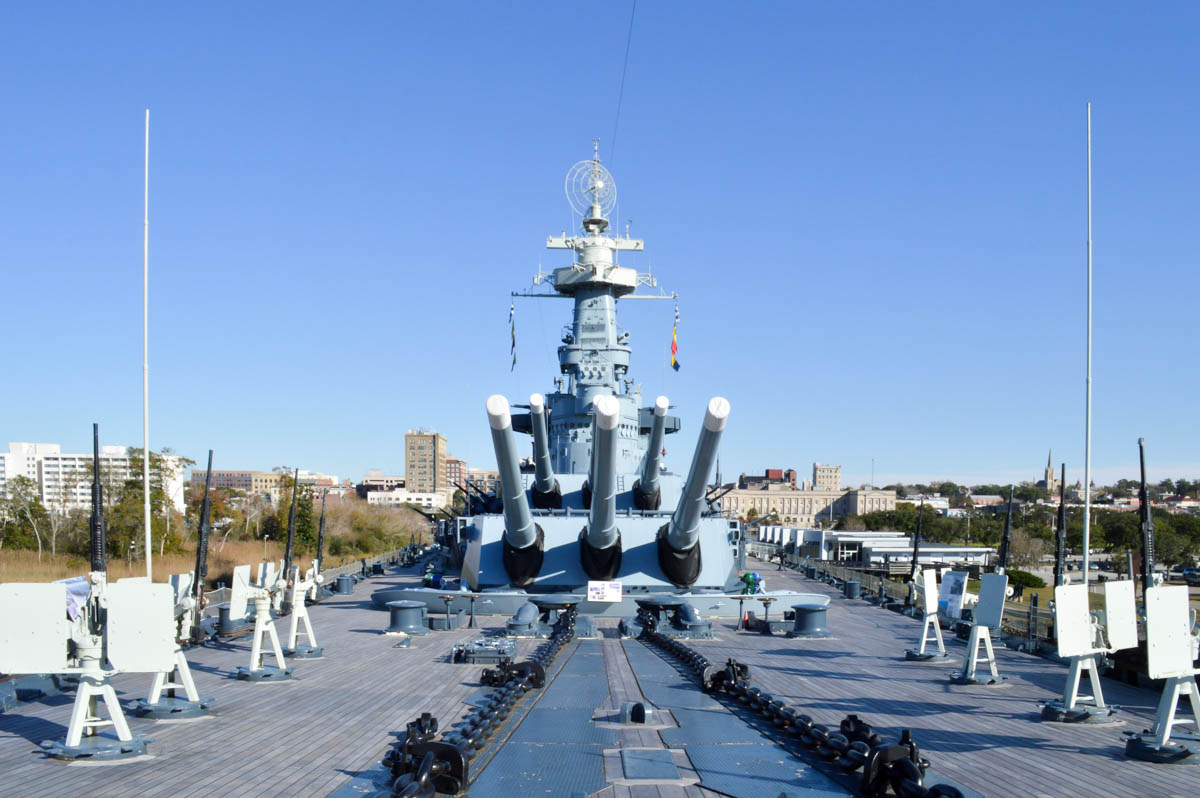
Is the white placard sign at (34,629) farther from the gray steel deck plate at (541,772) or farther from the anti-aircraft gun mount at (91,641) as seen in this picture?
the gray steel deck plate at (541,772)

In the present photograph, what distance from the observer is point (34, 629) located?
6.06m

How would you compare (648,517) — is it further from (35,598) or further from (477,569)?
(35,598)

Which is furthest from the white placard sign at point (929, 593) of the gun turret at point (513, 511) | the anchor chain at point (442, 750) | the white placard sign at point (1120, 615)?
the anchor chain at point (442, 750)

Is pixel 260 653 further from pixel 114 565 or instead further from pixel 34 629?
pixel 114 565

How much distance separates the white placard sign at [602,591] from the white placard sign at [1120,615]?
23.6 feet

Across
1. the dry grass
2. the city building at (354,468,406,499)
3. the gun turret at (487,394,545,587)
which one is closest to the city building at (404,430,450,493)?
the city building at (354,468,406,499)

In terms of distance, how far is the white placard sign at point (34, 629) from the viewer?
604 cm

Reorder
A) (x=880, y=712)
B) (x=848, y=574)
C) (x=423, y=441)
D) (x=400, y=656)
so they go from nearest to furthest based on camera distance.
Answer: (x=880, y=712)
(x=400, y=656)
(x=848, y=574)
(x=423, y=441)

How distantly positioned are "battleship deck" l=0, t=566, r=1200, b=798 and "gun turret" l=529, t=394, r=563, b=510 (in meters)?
3.40

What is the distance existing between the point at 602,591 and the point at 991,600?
5677mm

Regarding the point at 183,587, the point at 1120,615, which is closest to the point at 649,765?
the point at 1120,615

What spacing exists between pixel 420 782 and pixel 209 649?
7876mm

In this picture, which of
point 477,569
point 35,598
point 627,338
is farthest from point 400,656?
point 627,338

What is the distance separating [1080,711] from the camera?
24.0 ft
